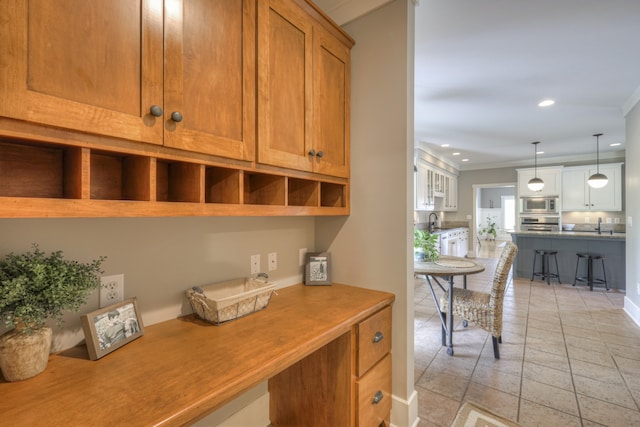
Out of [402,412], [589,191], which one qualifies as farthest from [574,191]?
[402,412]

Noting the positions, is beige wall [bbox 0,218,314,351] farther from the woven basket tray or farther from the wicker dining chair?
the wicker dining chair

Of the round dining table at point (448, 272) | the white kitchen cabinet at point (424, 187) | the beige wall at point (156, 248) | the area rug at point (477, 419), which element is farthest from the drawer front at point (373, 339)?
the white kitchen cabinet at point (424, 187)

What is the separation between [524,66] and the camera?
2797mm

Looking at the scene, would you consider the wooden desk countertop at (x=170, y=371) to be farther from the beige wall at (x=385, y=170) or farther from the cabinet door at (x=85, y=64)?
the cabinet door at (x=85, y=64)

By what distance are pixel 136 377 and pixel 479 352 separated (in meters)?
2.93

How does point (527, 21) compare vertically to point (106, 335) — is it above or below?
above

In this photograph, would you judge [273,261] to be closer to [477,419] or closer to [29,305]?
[29,305]

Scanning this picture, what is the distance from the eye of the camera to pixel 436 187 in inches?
276

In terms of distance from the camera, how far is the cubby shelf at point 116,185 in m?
0.85

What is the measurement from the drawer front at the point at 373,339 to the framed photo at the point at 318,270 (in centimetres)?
45

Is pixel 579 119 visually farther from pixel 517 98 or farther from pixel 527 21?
pixel 527 21

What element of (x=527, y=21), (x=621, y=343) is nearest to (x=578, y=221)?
(x=621, y=343)

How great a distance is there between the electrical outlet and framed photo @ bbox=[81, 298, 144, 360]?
2.54ft

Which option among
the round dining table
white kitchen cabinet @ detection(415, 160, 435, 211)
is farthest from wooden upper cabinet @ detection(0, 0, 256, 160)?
white kitchen cabinet @ detection(415, 160, 435, 211)
